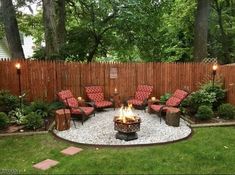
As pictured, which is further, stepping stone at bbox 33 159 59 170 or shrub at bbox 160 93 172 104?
shrub at bbox 160 93 172 104

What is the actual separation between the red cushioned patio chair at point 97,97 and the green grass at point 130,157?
3.47m

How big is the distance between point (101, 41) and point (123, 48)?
155cm

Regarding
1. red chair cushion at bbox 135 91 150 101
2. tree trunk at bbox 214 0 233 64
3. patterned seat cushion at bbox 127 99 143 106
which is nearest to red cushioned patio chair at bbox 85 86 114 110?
patterned seat cushion at bbox 127 99 143 106

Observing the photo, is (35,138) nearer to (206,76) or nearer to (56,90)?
(56,90)

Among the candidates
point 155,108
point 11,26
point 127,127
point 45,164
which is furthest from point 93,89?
point 45,164

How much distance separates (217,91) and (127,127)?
492 cm

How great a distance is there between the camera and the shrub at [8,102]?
34.3 ft

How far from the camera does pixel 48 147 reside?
7.77 meters

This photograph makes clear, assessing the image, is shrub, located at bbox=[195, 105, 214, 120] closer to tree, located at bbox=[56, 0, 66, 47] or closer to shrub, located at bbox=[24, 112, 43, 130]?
shrub, located at bbox=[24, 112, 43, 130]

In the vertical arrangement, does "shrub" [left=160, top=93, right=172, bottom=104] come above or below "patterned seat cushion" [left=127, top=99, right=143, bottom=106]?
above

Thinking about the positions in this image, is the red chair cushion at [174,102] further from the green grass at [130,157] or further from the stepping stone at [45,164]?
the stepping stone at [45,164]

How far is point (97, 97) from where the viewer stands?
477 inches

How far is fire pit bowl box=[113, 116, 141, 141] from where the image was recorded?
8.07 m

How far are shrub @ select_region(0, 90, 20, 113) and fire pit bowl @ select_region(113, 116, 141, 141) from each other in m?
4.26
